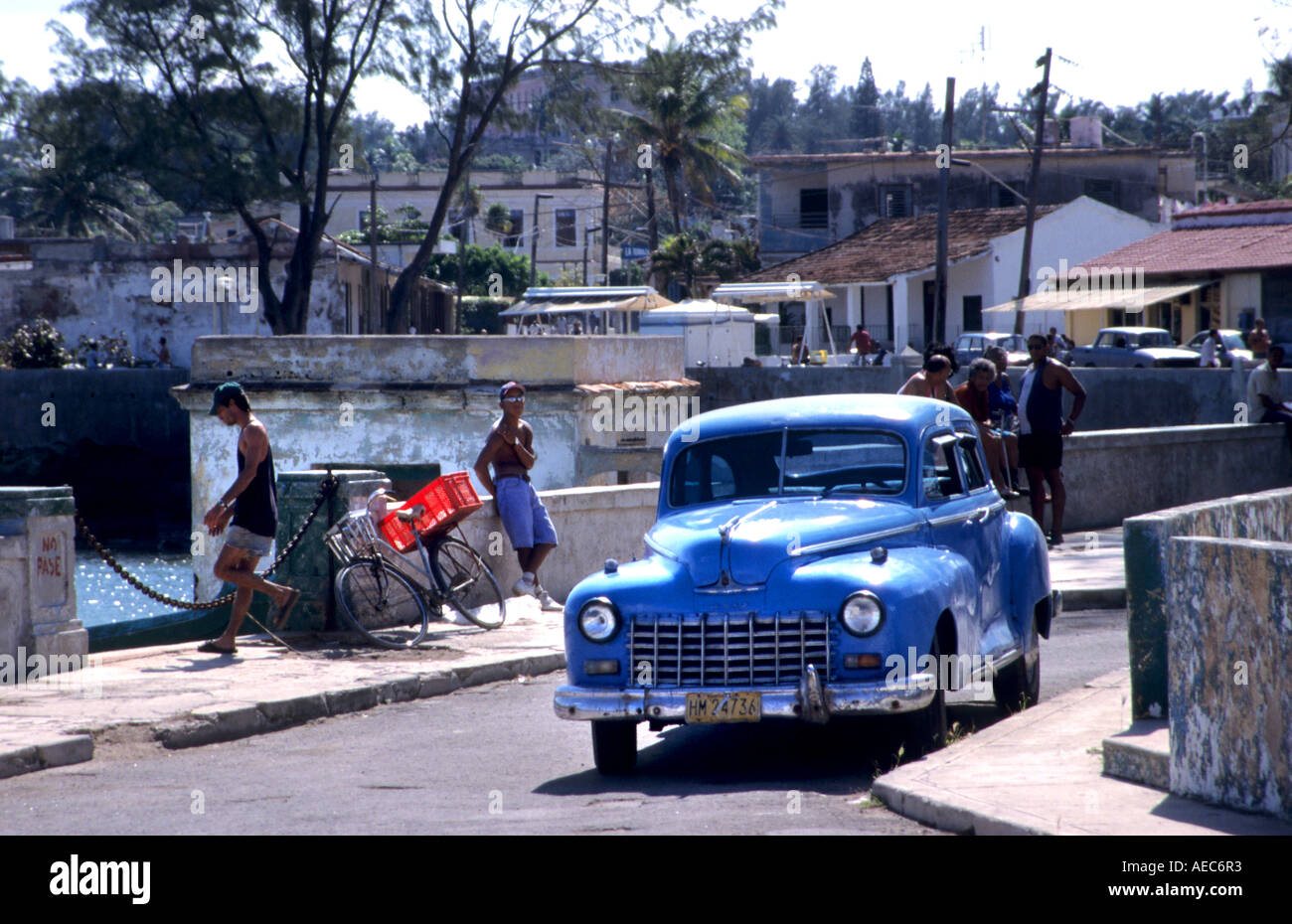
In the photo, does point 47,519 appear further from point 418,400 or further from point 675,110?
point 675,110

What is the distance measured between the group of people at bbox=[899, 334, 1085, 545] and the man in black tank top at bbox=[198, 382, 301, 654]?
6.41 meters

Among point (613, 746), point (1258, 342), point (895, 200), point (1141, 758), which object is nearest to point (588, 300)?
point (895, 200)

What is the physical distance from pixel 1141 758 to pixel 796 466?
2.55 m

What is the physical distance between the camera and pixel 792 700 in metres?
6.87

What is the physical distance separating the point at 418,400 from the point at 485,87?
16354 millimetres

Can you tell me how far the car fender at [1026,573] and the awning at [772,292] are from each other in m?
37.2

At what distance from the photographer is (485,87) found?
35344mm

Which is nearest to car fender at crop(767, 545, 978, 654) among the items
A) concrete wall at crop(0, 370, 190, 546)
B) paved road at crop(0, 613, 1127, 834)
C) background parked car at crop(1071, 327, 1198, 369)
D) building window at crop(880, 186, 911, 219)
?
paved road at crop(0, 613, 1127, 834)

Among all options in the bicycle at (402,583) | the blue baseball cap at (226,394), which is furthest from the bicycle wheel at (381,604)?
the blue baseball cap at (226,394)

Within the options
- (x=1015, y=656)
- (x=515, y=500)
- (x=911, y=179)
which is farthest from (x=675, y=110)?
(x=1015, y=656)

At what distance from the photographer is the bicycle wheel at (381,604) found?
11234mm

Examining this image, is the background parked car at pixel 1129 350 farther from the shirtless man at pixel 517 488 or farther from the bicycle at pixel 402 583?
the bicycle at pixel 402 583

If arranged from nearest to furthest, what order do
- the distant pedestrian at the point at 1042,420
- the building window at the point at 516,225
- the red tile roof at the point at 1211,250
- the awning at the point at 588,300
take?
the distant pedestrian at the point at 1042,420 → the red tile roof at the point at 1211,250 → the awning at the point at 588,300 → the building window at the point at 516,225

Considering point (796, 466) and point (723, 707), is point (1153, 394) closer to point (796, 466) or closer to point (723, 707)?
point (796, 466)
